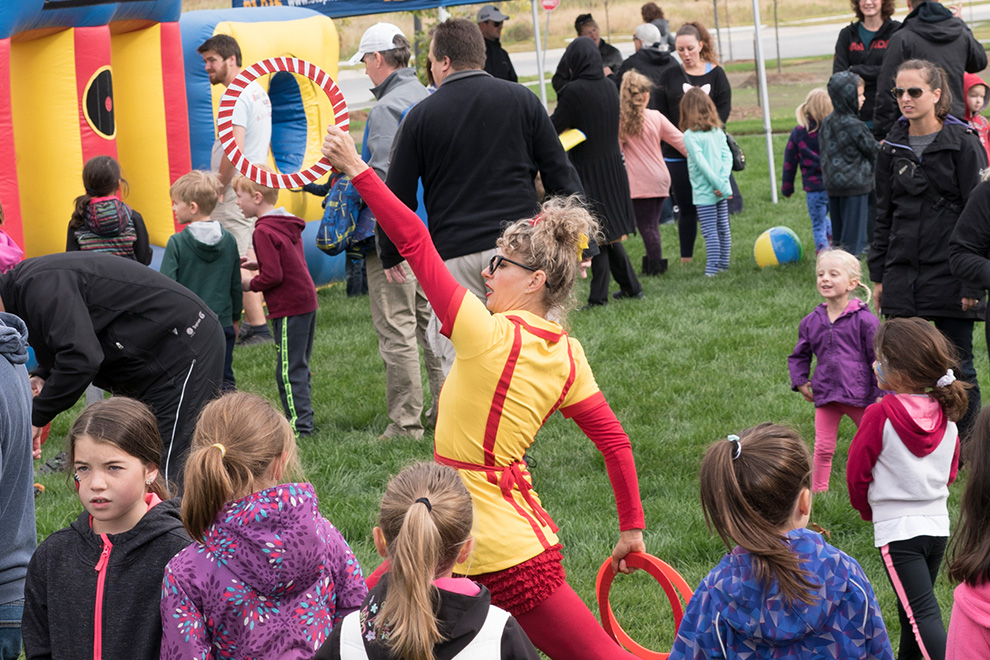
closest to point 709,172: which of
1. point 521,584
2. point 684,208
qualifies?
point 684,208

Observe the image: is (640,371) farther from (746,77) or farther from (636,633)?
(746,77)

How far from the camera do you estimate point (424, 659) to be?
2.26m

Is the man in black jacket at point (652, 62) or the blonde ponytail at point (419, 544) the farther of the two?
the man in black jacket at point (652, 62)

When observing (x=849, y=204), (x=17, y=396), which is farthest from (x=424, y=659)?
(x=849, y=204)

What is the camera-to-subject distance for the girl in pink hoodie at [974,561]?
2.47 meters

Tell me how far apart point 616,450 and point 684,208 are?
7858 millimetres

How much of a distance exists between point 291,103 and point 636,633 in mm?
7863

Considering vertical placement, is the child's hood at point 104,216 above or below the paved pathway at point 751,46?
below

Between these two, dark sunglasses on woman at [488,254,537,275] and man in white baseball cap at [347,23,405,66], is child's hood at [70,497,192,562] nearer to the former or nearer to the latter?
dark sunglasses on woman at [488,254,537,275]

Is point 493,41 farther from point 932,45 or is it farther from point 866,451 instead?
point 866,451

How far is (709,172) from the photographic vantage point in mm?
10492

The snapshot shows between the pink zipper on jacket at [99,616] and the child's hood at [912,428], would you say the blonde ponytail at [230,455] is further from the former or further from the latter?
the child's hood at [912,428]

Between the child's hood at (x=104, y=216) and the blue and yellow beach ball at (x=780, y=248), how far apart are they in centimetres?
576

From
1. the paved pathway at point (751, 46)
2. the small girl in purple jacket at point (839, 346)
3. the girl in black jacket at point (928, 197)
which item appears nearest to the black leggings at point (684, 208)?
the girl in black jacket at point (928, 197)
